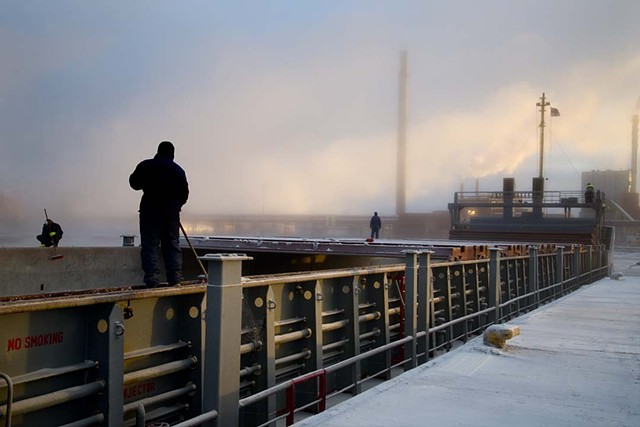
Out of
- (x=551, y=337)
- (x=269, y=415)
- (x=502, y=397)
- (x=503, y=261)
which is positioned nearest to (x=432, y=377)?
(x=502, y=397)

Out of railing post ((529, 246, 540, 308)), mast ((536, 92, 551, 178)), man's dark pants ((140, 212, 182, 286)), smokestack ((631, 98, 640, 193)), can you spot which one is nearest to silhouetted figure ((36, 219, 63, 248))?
man's dark pants ((140, 212, 182, 286))

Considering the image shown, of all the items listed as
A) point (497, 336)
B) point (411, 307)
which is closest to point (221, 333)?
point (411, 307)

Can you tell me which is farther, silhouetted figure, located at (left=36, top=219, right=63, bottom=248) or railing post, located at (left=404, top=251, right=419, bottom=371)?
silhouetted figure, located at (left=36, top=219, right=63, bottom=248)

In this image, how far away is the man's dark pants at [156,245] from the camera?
6059mm

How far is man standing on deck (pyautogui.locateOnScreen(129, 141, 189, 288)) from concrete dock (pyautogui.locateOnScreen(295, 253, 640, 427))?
2195 millimetres

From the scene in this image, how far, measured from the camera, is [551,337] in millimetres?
10148

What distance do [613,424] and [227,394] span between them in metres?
3.54

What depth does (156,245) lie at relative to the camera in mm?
6199

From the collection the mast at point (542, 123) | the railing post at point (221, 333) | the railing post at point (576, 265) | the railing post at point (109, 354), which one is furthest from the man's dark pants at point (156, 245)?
the mast at point (542, 123)

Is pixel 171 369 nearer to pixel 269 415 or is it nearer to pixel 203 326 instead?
pixel 203 326

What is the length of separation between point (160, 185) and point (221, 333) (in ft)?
6.85

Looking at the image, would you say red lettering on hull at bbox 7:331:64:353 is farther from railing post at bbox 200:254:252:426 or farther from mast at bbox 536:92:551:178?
mast at bbox 536:92:551:178

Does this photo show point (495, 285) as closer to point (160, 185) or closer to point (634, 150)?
point (160, 185)

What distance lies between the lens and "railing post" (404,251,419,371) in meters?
8.08
